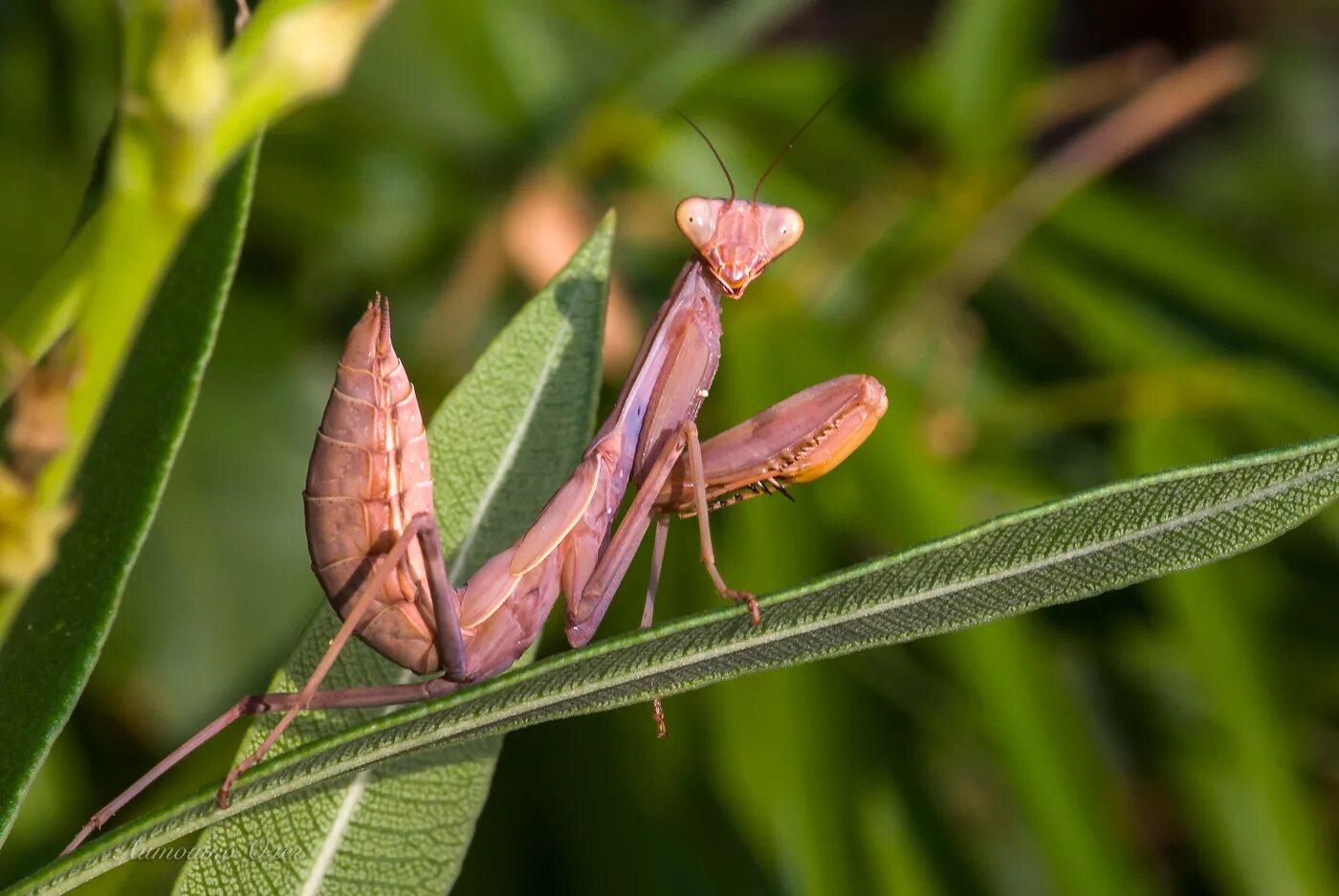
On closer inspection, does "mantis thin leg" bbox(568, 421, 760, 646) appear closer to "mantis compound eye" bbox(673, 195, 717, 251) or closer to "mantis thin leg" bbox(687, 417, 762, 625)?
"mantis thin leg" bbox(687, 417, 762, 625)

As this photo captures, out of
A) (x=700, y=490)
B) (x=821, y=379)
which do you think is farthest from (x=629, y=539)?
(x=821, y=379)

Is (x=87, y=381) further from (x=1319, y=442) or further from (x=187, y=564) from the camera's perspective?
(x=187, y=564)

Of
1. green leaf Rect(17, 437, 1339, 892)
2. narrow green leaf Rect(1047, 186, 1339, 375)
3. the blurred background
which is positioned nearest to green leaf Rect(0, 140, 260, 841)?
green leaf Rect(17, 437, 1339, 892)

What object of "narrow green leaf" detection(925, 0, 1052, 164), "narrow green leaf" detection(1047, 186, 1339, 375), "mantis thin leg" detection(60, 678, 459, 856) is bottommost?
"mantis thin leg" detection(60, 678, 459, 856)

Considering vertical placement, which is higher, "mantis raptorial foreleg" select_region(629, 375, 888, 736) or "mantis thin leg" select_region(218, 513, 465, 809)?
"mantis raptorial foreleg" select_region(629, 375, 888, 736)

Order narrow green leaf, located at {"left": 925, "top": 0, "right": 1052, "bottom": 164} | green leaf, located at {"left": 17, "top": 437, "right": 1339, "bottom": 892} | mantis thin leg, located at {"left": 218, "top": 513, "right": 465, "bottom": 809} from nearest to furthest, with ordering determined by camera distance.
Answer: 1. green leaf, located at {"left": 17, "top": 437, "right": 1339, "bottom": 892}
2. mantis thin leg, located at {"left": 218, "top": 513, "right": 465, "bottom": 809}
3. narrow green leaf, located at {"left": 925, "top": 0, "right": 1052, "bottom": 164}

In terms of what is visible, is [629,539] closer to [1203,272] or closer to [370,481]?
[370,481]
